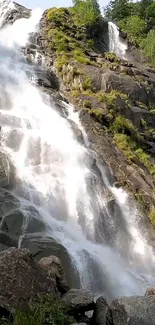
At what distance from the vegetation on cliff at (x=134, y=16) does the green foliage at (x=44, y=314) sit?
49.4 m

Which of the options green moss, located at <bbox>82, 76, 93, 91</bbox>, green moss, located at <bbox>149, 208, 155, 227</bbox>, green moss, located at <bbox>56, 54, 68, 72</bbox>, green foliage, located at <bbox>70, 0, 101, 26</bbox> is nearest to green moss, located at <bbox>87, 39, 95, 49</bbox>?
green foliage, located at <bbox>70, 0, 101, 26</bbox>

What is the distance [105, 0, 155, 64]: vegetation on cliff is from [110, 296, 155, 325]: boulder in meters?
48.6

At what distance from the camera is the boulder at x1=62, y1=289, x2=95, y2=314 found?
10.5 m

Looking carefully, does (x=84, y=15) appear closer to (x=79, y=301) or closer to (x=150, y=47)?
(x=150, y=47)

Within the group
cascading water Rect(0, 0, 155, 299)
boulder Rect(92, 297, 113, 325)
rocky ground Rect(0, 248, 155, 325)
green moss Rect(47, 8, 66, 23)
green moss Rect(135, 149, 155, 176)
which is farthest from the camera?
green moss Rect(47, 8, 66, 23)

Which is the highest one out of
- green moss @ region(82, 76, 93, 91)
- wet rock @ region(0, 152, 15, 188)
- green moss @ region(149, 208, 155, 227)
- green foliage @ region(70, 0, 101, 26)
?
green foliage @ region(70, 0, 101, 26)

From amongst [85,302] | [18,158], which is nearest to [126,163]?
[18,158]

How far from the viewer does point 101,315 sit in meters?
10.5

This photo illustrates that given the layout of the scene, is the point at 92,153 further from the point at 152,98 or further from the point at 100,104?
the point at 152,98

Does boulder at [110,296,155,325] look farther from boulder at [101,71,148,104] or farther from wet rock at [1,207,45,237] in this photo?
boulder at [101,71,148,104]

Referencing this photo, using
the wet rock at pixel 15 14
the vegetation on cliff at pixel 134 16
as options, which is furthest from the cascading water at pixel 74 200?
the vegetation on cliff at pixel 134 16

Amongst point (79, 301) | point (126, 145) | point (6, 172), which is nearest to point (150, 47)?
point (126, 145)

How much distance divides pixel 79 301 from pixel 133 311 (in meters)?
1.28

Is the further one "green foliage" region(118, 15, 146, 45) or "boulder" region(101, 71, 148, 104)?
"green foliage" region(118, 15, 146, 45)
